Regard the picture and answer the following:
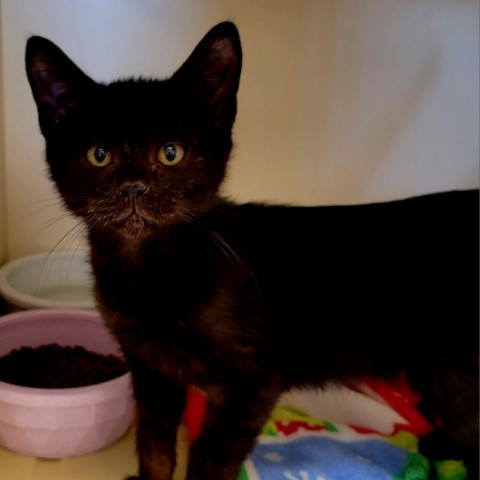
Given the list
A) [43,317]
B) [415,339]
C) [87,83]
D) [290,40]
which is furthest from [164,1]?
[415,339]

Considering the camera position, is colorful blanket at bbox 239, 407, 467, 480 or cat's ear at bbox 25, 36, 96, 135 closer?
cat's ear at bbox 25, 36, 96, 135

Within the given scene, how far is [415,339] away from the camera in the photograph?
0.99m

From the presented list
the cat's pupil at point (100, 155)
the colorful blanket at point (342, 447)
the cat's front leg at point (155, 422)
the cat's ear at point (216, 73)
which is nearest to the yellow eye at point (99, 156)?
the cat's pupil at point (100, 155)

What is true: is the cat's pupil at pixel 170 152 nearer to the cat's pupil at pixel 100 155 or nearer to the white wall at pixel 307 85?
the cat's pupil at pixel 100 155

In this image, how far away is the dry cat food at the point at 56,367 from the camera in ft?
3.70

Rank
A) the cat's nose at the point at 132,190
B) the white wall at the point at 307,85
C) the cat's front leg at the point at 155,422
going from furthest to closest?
the white wall at the point at 307,85, the cat's front leg at the point at 155,422, the cat's nose at the point at 132,190

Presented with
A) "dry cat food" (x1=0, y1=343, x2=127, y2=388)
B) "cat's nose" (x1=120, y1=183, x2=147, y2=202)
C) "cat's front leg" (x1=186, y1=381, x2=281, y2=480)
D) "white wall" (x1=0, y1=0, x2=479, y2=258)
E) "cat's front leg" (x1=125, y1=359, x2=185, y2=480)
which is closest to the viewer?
"cat's nose" (x1=120, y1=183, x2=147, y2=202)

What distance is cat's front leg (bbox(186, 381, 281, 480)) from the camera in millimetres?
887

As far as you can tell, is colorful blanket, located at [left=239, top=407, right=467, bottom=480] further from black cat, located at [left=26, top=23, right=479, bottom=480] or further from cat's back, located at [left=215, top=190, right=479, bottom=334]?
cat's back, located at [left=215, top=190, right=479, bottom=334]

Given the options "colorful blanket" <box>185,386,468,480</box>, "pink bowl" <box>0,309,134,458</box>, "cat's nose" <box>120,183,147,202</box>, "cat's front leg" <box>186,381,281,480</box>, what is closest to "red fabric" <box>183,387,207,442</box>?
"colorful blanket" <box>185,386,468,480</box>

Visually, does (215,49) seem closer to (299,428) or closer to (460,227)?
(460,227)

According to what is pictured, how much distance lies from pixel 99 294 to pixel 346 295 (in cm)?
39

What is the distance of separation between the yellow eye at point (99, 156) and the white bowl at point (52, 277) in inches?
23.1

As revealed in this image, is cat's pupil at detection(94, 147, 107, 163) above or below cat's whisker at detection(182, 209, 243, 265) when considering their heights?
above
